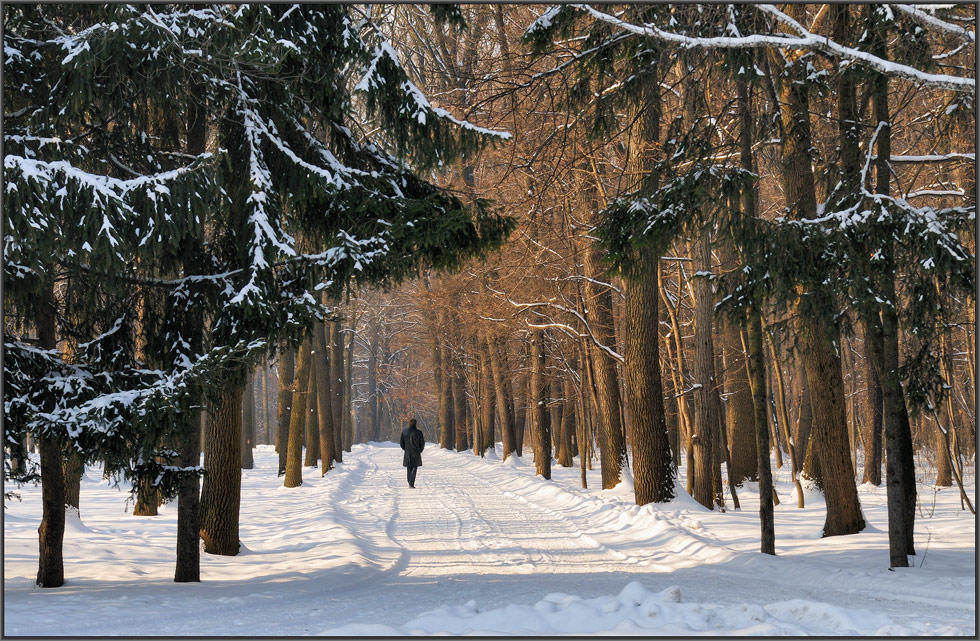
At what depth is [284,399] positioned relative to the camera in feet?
83.9

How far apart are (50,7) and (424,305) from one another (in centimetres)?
2367

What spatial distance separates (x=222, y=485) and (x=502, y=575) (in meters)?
4.10

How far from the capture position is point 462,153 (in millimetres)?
9648

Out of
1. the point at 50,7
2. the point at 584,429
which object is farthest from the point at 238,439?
the point at 584,429

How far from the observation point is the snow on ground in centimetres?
618

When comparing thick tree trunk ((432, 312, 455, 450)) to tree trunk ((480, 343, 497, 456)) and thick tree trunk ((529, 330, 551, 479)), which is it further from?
thick tree trunk ((529, 330, 551, 479))

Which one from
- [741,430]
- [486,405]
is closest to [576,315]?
[741,430]

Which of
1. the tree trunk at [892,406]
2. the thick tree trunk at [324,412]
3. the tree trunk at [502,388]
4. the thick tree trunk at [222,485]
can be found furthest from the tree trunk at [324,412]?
the tree trunk at [892,406]

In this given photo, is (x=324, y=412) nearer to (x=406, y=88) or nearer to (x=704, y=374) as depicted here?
(x=704, y=374)

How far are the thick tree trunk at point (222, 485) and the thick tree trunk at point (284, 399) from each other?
35.9 feet

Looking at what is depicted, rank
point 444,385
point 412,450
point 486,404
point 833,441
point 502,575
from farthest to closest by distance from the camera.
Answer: point 444,385 < point 486,404 < point 412,450 < point 833,441 < point 502,575

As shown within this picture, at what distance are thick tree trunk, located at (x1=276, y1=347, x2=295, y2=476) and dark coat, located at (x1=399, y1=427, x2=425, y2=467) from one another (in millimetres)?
3509

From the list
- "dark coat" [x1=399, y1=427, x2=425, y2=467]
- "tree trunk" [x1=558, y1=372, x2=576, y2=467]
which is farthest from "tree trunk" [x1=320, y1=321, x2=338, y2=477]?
"tree trunk" [x1=558, y1=372, x2=576, y2=467]

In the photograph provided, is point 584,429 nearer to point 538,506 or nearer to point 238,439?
point 538,506
